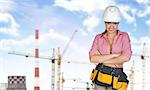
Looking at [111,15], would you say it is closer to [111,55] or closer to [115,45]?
[115,45]

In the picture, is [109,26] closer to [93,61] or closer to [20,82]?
[93,61]

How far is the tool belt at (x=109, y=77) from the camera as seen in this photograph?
7.21 m

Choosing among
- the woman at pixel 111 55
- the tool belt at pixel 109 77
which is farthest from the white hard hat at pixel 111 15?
the tool belt at pixel 109 77

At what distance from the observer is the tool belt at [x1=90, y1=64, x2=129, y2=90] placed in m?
7.21

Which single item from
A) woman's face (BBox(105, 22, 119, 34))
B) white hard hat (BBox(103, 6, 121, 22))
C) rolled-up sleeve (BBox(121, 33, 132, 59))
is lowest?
rolled-up sleeve (BBox(121, 33, 132, 59))

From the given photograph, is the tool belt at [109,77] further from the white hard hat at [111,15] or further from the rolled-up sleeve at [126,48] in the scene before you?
the white hard hat at [111,15]

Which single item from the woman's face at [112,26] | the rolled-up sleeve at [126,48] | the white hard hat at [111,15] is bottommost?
the rolled-up sleeve at [126,48]

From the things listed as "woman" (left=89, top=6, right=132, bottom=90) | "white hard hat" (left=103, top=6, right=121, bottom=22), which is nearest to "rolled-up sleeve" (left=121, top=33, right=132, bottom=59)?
"woman" (left=89, top=6, right=132, bottom=90)

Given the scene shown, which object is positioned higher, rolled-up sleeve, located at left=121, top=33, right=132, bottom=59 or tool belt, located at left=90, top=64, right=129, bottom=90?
rolled-up sleeve, located at left=121, top=33, right=132, bottom=59

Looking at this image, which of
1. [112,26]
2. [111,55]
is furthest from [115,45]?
[112,26]

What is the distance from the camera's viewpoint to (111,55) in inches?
286

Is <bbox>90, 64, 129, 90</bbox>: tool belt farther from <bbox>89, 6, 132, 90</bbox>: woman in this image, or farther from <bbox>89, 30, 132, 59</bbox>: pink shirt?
<bbox>89, 30, 132, 59</bbox>: pink shirt

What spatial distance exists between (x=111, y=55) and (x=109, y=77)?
33 cm

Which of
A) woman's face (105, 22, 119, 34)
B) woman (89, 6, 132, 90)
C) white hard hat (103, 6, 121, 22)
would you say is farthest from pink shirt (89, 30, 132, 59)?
white hard hat (103, 6, 121, 22)
